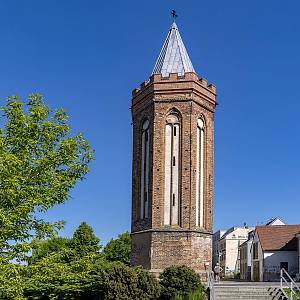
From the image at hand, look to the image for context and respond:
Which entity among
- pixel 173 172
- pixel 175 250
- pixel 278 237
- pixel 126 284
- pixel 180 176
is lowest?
pixel 126 284

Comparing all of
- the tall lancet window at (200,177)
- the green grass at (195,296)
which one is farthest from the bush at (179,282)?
the tall lancet window at (200,177)

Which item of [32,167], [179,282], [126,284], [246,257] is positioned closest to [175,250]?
[179,282]

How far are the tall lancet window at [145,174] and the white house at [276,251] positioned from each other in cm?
1976

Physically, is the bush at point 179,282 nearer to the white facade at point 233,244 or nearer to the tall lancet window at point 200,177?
the tall lancet window at point 200,177

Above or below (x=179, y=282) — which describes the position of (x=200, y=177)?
above

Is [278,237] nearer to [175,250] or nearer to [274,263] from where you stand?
[274,263]

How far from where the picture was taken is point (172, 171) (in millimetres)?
27297

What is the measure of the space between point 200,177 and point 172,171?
1.65 m

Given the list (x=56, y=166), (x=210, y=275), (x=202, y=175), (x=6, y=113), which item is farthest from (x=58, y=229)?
(x=202, y=175)

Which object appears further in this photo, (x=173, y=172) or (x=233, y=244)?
(x=233, y=244)

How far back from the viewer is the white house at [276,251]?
44.2m

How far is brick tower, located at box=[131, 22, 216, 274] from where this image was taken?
26500 mm

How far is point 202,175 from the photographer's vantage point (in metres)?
28.0

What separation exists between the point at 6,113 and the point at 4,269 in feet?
12.7
